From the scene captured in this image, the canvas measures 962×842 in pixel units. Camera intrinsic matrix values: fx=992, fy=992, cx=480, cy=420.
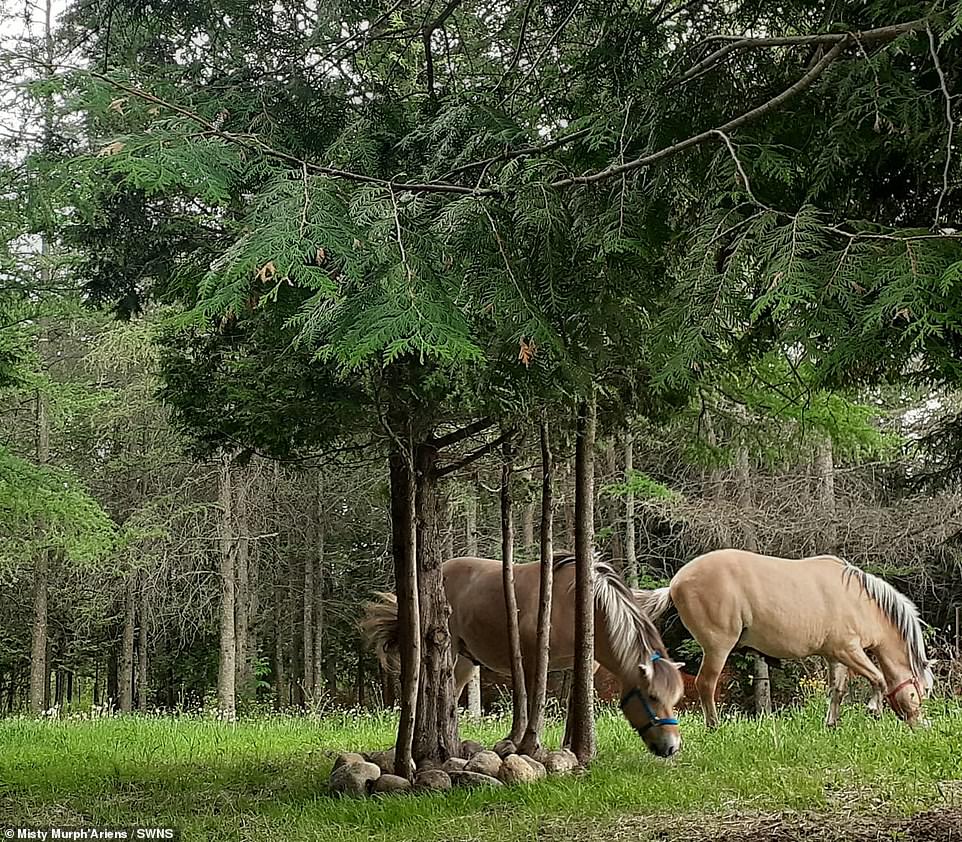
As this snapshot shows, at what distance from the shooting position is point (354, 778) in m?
5.69

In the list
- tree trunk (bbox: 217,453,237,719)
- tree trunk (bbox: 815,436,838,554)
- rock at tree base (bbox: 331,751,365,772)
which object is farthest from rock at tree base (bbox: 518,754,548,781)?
tree trunk (bbox: 815,436,838,554)

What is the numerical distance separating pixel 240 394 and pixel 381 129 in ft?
6.21

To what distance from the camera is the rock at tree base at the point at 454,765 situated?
5.90 metres

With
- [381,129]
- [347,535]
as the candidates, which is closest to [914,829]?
[381,129]

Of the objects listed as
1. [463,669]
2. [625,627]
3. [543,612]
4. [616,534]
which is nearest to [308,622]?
[616,534]

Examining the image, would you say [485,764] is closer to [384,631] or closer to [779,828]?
[384,631]

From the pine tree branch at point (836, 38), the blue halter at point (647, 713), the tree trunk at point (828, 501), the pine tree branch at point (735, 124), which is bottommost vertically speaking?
the blue halter at point (647, 713)

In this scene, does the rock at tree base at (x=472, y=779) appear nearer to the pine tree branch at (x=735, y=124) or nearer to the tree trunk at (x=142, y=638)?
the pine tree branch at (x=735, y=124)

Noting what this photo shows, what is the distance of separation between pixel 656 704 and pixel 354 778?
1902 mm

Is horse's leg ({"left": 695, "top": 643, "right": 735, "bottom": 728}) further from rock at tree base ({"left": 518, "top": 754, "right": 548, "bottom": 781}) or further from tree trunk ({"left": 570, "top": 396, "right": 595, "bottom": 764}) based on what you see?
rock at tree base ({"left": 518, "top": 754, "right": 548, "bottom": 781})

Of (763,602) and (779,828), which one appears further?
(763,602)

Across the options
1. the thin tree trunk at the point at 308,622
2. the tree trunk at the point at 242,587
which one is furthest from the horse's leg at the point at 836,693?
the thin tree trunk at the point at 308,622

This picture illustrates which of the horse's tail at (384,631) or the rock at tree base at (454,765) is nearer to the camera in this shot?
the rock at tree base at (454,765)

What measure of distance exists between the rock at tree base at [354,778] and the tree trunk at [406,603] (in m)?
0.15
